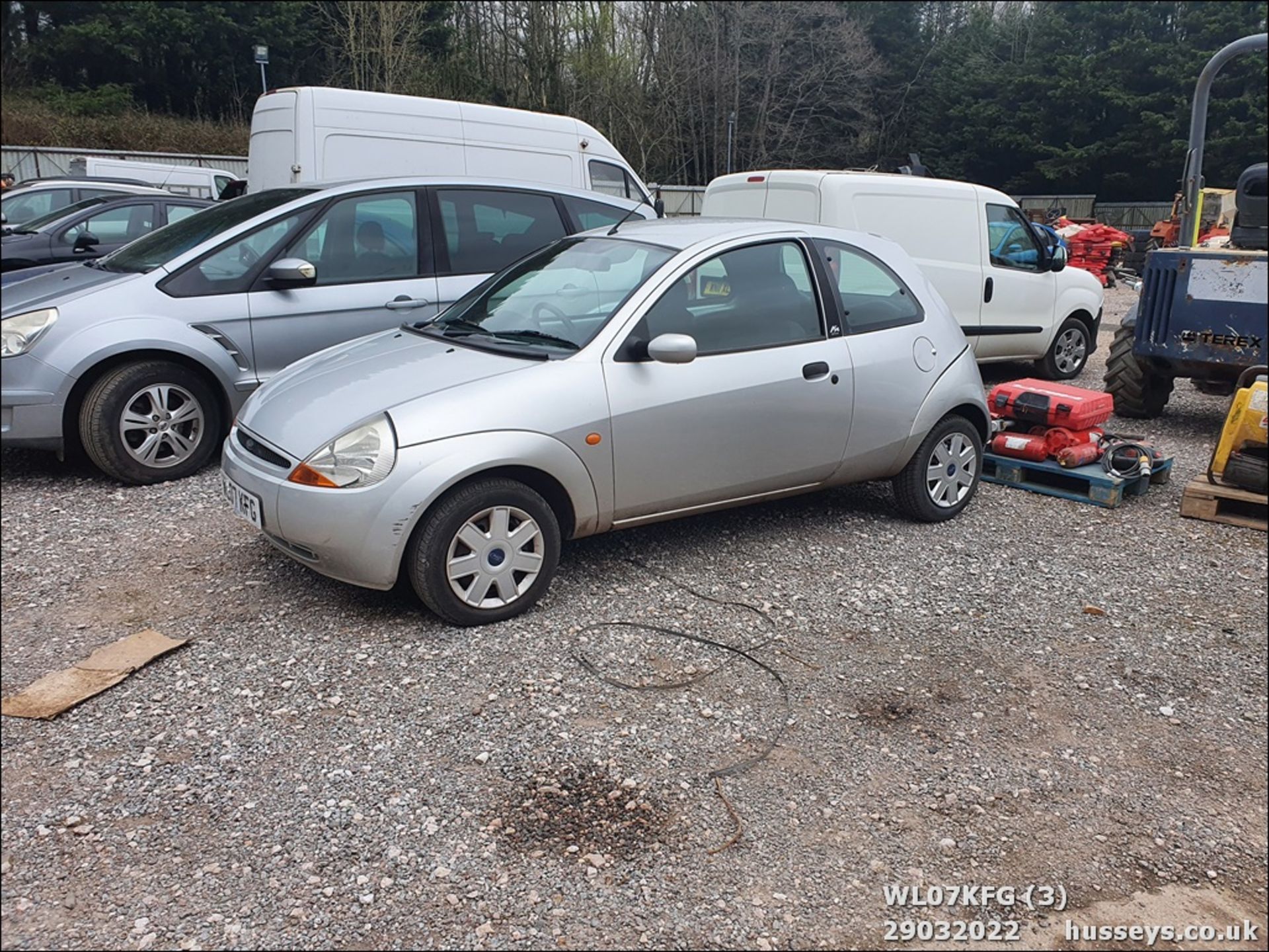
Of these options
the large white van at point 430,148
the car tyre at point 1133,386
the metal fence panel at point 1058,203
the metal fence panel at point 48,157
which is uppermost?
the large white van at point 430,148

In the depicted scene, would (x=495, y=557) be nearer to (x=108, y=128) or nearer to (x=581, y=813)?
(x=581, y=813)

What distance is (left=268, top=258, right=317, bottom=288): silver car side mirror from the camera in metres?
5.71

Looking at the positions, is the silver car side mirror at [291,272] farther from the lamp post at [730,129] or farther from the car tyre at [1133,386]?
the car tyre at [1133,386]

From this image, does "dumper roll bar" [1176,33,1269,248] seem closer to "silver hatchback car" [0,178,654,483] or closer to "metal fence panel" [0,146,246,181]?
"metal fence panel" [0,146,246,181]

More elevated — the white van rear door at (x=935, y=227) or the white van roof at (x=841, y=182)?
the white van roof at (x=841, y=182)

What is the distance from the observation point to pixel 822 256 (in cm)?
508

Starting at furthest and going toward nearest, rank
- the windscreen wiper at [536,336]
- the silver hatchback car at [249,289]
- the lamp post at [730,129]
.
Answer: the silver hatchback car at [249,289]
the lamp post at [730,129]
the windscreen wiper at [536,336]

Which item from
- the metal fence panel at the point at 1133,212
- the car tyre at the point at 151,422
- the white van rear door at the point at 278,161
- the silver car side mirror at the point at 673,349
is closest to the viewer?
the silver car side mirror at the point at 673,349

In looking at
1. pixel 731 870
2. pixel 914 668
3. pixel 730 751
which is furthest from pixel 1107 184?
pixel 731 870

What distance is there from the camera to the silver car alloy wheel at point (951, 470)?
541 centimetres

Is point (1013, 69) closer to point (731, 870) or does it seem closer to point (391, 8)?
point (391, 8)

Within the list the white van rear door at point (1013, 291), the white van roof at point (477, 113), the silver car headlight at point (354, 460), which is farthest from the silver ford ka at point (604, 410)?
the white van rear door at point (1013, 291)

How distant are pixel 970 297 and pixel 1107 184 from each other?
4064 millimetres

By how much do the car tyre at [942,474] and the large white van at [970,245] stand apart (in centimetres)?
236
